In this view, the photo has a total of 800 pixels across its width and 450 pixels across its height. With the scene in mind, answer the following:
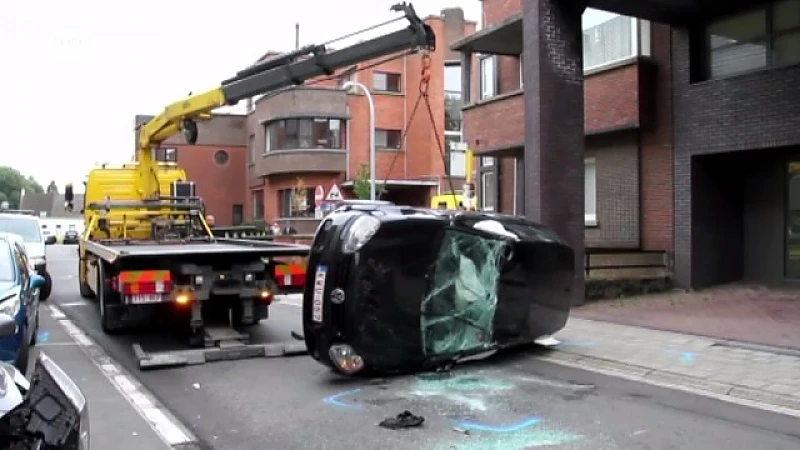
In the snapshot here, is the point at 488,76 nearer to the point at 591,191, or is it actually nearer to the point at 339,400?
the point at 591,191

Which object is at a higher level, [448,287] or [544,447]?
[448,287]

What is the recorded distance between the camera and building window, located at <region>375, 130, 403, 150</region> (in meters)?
40.1

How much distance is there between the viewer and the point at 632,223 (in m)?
16.1

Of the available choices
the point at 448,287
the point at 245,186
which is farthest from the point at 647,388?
the point at 245,186

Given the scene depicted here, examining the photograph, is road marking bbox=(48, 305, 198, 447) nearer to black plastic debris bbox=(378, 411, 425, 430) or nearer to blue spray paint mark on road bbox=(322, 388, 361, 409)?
blue spray paint mark on road bbox=(322, 388, 361, 409)

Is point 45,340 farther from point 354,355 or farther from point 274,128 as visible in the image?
point 274,128

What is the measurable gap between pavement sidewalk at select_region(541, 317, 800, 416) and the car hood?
1152cm

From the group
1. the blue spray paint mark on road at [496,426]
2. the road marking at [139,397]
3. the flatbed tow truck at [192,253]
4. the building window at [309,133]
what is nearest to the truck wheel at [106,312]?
the flatbed tow truck at [192,253]

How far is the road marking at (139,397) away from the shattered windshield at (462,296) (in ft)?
9.07

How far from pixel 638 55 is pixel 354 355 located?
34.4ft

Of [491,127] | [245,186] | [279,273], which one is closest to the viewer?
[279,273]

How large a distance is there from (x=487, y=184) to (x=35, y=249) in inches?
515

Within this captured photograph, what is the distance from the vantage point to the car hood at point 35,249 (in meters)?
16.4

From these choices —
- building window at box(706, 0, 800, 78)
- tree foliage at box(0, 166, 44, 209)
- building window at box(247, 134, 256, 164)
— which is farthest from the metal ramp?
tree foliage at box(0, 166, 44, 209)
